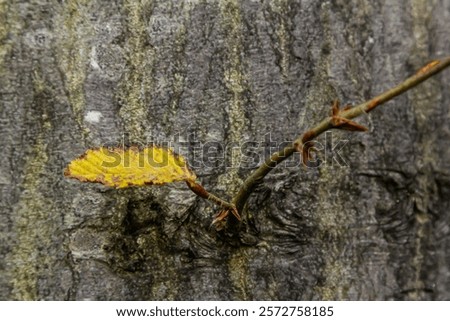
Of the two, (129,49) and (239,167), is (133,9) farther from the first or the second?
(239,167)

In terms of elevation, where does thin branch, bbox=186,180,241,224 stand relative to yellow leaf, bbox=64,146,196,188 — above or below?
below

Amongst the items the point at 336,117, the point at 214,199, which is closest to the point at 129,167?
the point at 214,199

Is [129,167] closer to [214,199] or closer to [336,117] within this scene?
[214,199]

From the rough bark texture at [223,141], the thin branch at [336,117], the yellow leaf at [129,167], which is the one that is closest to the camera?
the thin branch at [336,117]

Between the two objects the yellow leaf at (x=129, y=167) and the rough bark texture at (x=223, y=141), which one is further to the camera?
the rough bark texture at (x=223, y=141)

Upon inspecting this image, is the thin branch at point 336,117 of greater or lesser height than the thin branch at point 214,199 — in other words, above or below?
above
